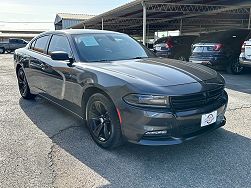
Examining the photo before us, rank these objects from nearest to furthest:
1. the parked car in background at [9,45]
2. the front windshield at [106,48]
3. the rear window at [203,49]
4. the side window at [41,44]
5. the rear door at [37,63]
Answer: the front windshield at [106,48] < the rear door at [37,63] < the side window at [41,44] < the rear window at [203,49] < the parked car in background at [9,45]

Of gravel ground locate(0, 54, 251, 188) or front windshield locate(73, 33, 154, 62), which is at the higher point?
front windshield locate(73, 33, 154, 62)

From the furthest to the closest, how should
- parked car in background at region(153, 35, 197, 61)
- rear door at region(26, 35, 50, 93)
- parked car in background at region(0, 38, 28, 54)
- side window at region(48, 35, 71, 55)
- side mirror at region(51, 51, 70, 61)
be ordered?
parked car in background at region(0, 38, 28, 54) < parked car in background at region(153, 35, 197, 61) < rear door at region(26, 35, 50, 93) < side window at region(48, 35, 71, 55) < side mirror at region(51, 51, 70, 61)

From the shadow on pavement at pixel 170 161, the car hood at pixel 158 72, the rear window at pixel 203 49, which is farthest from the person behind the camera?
the rear window at pixel 203 49

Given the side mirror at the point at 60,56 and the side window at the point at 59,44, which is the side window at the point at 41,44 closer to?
the side window at the point at 59,44

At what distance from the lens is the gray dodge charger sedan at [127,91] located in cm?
301

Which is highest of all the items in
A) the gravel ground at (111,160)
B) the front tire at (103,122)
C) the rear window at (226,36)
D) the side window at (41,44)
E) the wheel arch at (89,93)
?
the rear window at (226,36)

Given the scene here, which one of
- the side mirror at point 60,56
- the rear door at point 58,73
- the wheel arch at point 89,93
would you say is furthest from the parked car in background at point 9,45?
the wheel arch at point 89,93

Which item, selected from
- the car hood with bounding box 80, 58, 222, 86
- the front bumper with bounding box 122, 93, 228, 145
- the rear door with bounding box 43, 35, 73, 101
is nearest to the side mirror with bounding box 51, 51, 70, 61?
the rear door with bounding box 43, 35, 73, 101

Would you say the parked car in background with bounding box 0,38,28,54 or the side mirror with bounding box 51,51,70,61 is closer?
the side mirror with bounding box 51,51,70,61

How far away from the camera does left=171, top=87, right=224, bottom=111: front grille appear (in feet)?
9.89

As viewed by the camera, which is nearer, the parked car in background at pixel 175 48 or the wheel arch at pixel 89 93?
the wheel arch at pixel 89 93

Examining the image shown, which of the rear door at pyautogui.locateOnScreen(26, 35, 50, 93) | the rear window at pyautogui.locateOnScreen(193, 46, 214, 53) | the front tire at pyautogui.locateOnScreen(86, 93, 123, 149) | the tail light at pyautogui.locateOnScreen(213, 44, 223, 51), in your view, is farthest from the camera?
the rear window at pyautogui.locateOnScreen(193, 46, 214, 53)

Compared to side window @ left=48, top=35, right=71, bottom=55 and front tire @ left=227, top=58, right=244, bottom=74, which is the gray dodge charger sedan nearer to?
side window @ left=48, top=35, right=71, bottom=55

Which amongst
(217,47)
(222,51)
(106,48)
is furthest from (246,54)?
(106,48)
